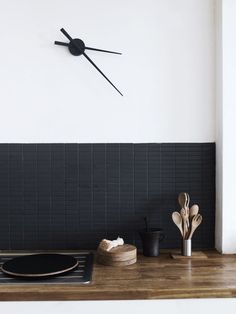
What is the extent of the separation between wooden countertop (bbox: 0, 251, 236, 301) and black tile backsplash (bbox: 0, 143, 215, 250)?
323 mm

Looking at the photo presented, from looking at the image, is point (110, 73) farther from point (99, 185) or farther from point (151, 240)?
point (151, 240)

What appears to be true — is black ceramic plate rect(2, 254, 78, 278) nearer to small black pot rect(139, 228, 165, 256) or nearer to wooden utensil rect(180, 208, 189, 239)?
small black pot rect(139, 228, 165, 256)

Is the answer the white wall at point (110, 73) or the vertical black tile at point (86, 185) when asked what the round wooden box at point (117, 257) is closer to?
the vertical black tile at point (86, 185)

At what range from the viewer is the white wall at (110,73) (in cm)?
180

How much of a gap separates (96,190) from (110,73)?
580mm

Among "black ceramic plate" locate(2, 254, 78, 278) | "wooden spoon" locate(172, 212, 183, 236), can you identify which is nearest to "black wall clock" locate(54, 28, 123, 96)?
"wooden spoon" locate(172, 212, 183, 236)

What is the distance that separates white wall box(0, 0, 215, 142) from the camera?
70.9 inches

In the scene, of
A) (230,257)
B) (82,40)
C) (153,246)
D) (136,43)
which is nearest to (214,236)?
(230,257)

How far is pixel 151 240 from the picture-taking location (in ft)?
5.52

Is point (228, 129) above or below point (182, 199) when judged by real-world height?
above

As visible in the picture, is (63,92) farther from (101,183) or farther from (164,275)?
(164,275)

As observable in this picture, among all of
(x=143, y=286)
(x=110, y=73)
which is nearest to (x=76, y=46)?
(x=110, y=73)

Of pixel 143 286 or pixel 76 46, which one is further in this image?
pixel 76 46

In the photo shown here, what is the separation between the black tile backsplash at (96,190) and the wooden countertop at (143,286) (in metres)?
0.32
